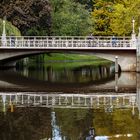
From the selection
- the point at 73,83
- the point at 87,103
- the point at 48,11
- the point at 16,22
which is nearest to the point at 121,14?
the point at 48,11

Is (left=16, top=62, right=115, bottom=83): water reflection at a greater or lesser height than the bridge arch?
lesser

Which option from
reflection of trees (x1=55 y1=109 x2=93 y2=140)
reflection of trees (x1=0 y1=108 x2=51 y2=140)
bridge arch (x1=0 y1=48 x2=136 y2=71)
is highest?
bridge arch (x1=0 y1=48 x2=136 y2=71)

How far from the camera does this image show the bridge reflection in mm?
29297

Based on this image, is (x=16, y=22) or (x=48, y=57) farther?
(x=48, y=57)

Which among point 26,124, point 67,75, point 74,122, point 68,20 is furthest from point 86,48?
point 26,124

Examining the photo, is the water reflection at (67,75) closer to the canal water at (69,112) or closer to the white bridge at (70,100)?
the canal water at (69,112)

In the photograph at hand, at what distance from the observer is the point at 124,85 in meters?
42.6

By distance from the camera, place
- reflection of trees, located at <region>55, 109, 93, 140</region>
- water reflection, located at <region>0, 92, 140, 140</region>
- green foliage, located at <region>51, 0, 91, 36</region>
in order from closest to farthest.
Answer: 1. water reflection, located at <region>0, 92, 140, 140</region>
2. reflection of trees, located at <region>55, 109, 93, 140</region>
3. green foliage, located at <region>51, 0, 91, 36</region>

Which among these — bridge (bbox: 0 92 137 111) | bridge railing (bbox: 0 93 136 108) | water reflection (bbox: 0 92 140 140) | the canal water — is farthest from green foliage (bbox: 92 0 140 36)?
water reflection (bbox: 0 92 140 140)

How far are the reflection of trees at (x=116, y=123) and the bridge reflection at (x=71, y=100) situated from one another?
164 cm

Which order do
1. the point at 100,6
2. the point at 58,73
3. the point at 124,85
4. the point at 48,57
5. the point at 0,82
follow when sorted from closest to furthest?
the point at 124,85, the point at 0,82, the point at 58,73, the point at 48,57, the point at 100,6

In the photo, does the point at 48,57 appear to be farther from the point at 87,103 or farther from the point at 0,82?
the point at 87,103

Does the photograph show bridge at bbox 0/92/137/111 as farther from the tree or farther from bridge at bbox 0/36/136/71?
the tree

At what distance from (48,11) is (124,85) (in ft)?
98.5
